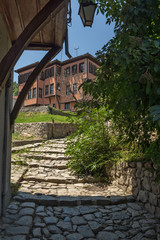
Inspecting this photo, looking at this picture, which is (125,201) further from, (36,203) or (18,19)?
(18,19)

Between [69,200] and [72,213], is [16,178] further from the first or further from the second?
[72,213]

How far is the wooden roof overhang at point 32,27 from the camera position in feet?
6.31

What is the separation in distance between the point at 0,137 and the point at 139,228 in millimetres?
2652

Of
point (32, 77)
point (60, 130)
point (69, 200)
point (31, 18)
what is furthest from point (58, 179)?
point (60, 130)

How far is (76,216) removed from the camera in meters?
3.39

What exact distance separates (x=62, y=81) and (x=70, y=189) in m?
23.0

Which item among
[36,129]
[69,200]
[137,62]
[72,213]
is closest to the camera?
[137,62]

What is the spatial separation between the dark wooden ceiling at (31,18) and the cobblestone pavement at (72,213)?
2.94 m

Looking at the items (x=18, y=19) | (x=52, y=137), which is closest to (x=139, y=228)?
(x=18, y=19)

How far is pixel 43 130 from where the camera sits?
44.6 feet

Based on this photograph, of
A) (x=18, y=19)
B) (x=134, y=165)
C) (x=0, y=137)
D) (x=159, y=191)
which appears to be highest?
(x=18, y=19)

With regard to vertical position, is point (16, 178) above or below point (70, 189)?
above

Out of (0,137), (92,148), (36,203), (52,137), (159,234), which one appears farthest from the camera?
(52,137)

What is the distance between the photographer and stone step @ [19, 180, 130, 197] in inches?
171
